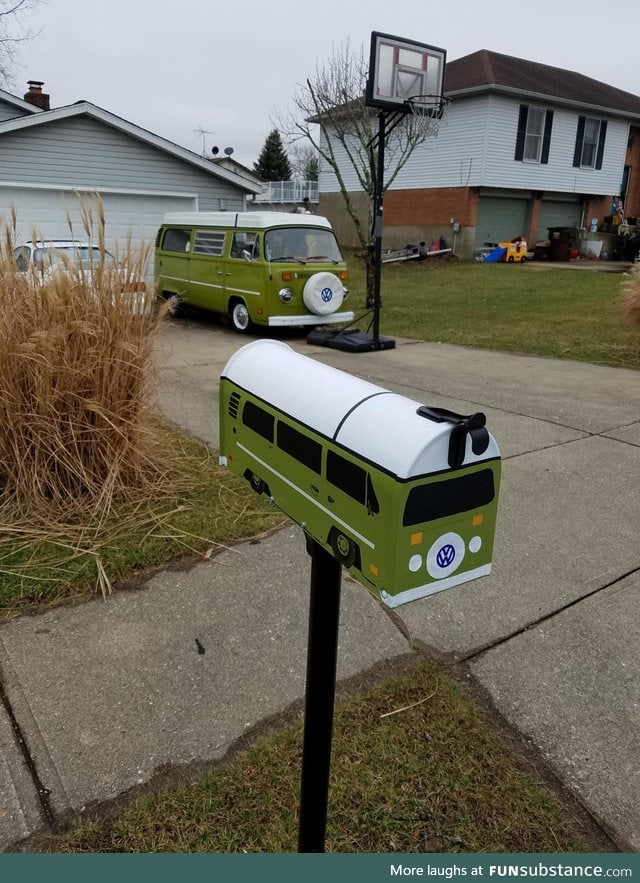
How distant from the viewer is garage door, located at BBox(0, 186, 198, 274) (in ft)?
40.1

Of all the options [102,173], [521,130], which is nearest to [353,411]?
[102,173]

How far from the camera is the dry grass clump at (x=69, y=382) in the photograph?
3.64m

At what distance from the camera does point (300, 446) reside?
1426mm

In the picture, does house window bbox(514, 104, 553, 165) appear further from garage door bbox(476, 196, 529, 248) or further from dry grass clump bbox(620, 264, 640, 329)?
dry grass clump bbox(620, 264, 640, 329)

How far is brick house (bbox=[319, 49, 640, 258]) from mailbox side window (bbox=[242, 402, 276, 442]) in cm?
2251

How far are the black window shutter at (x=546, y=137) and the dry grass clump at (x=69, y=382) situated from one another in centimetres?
2335

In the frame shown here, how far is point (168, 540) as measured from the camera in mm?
3643

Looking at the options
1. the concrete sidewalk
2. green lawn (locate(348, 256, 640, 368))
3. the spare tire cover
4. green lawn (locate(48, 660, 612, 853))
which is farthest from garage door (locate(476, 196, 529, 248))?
green lawn (locate(48, 660, 612, 853))

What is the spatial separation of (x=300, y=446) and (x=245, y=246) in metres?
9.90

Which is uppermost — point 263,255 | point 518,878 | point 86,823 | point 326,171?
point 326,171

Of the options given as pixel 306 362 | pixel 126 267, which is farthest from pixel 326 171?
pixel 306 362

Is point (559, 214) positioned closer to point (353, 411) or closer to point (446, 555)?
point (353, 411)

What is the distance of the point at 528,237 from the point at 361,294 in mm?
11041

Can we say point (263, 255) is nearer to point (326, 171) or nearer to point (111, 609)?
point (111, 609)
